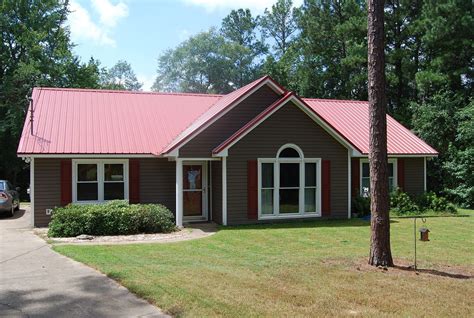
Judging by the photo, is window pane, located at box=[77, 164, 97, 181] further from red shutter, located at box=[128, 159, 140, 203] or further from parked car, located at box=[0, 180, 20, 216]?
parked car, located at box=[0, 180, 20, 216]

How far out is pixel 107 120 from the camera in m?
18.4

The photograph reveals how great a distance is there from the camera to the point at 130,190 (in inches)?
664

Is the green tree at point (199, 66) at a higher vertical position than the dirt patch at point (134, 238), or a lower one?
higher

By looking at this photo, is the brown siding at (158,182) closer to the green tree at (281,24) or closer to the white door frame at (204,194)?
the white door frame at (204,194)

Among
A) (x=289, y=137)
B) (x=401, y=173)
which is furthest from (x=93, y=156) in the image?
(x=401, y=173)

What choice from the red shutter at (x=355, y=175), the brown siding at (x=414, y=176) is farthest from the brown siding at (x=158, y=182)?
the brown siding at (x=414, y=176)

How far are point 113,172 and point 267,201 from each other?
557 cm

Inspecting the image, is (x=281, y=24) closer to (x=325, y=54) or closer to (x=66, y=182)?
→ (x=325, y=54)

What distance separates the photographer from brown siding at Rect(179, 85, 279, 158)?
52.1 feet

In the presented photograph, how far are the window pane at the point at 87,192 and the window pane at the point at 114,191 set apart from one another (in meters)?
0.36

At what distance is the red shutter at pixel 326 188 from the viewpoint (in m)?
17.1

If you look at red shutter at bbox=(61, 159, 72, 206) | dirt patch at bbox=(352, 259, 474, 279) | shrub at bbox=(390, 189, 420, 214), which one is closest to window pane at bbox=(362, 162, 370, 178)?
shrub at bbox=(390, 189, 420, 214)

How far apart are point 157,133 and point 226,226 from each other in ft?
16.0

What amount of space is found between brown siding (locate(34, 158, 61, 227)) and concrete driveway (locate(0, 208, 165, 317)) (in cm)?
522
